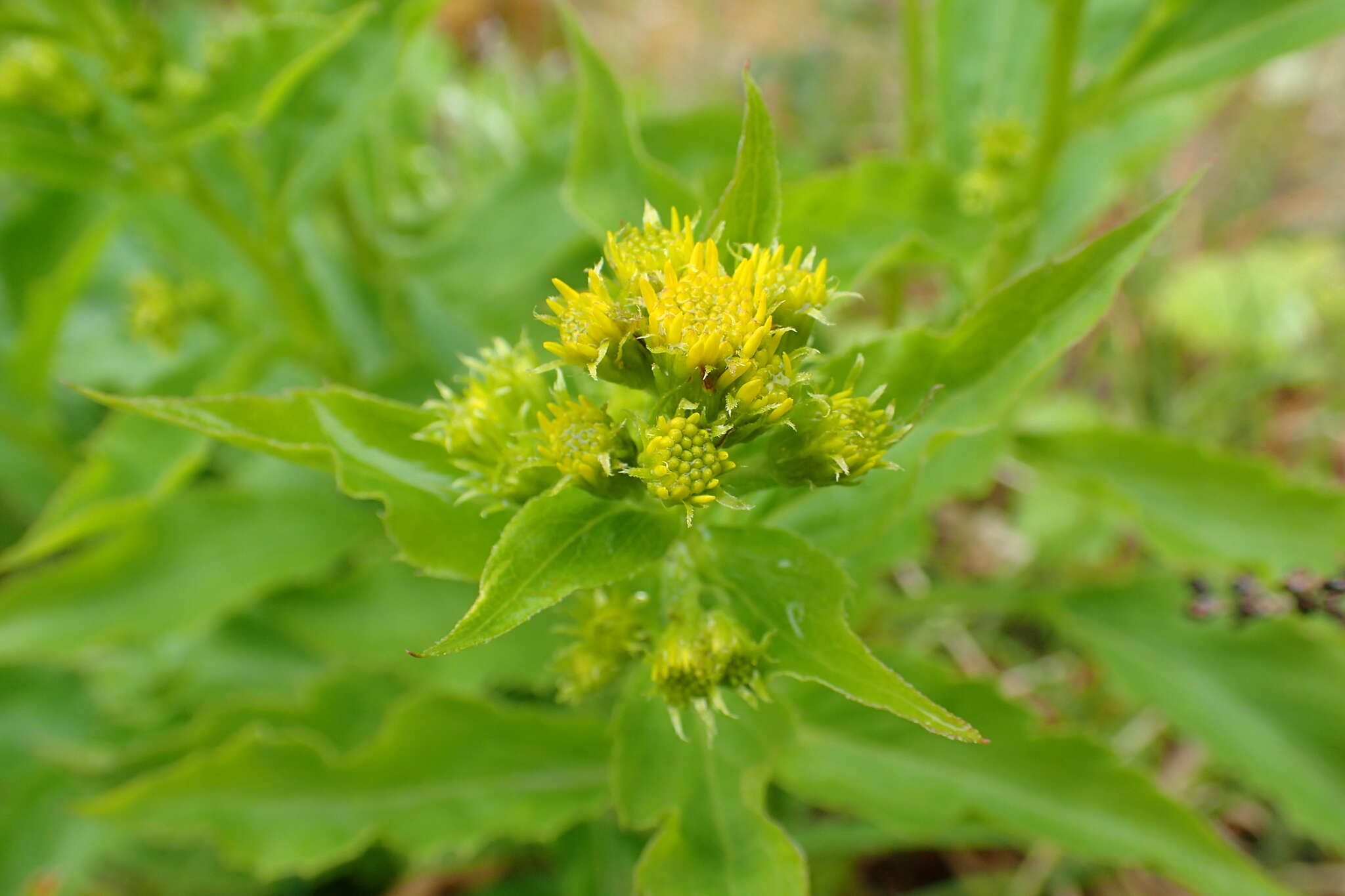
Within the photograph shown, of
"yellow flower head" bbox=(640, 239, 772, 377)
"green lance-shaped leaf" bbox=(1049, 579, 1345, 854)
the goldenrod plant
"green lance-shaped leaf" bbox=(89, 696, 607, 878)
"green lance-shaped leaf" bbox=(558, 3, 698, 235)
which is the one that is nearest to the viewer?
"yellow flower head" bbox=(640, 239, 772, 377)

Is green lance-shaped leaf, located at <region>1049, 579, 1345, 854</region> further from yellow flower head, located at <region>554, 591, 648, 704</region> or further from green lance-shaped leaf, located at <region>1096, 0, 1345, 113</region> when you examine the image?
yellow flower head, located at <region>554, 591, 648, 704</region>

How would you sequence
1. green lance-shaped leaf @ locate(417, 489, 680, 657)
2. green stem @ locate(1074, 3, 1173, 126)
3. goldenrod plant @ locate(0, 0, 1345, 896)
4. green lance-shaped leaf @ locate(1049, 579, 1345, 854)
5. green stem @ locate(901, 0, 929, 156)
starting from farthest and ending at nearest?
green stem @ locate(901, 0, 929, 156) → green lance-shaped leaf @ locate(1049, 579, 1345, 854) → green stem @ locate(1074, 3, 1173, 126) → goldenrod plant @ locate(0, 0, 1345, 896) → green lance-shaped leaf @ locate(417, 489, 680, 657)

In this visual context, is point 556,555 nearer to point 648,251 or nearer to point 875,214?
point 648,251

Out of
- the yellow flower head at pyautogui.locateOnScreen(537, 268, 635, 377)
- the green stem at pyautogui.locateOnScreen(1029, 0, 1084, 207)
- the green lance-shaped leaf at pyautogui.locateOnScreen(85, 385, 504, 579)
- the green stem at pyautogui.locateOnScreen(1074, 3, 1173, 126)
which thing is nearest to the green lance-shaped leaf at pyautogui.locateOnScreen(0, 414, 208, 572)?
the green lance-shaped leaf at pyautogui.locateOnScreen(85, 385, 504, 579)

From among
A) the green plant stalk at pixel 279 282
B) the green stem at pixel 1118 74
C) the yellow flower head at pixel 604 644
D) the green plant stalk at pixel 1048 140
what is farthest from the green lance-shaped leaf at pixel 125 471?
the green stem at pixel 1118 74

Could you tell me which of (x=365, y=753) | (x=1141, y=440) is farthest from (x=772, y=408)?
(x=1141, y=440)

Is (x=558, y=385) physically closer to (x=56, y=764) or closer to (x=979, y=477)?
(x=979, y=477)
